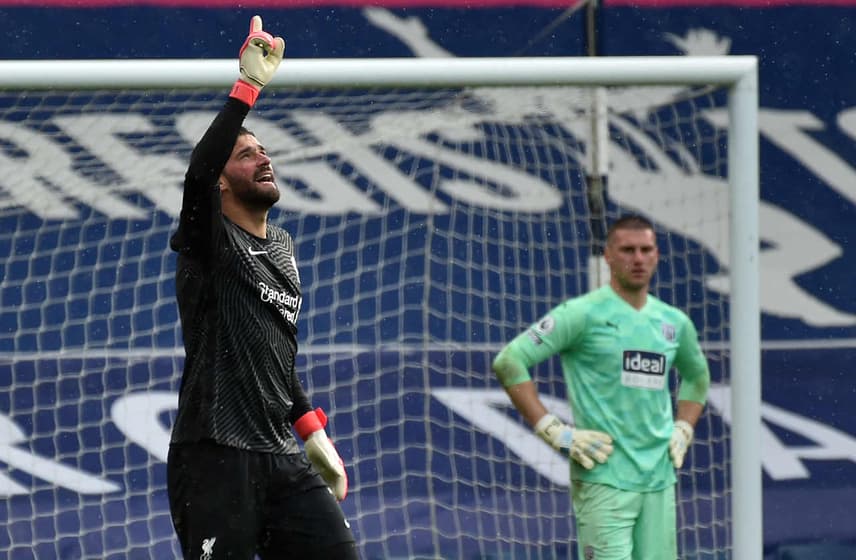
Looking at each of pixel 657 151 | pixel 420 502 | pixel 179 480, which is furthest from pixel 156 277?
pixel 179 480

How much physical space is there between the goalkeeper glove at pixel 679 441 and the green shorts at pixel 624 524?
12 centimetres

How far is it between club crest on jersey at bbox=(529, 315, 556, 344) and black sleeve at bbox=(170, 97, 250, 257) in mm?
1788

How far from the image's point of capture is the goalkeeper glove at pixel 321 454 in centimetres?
427

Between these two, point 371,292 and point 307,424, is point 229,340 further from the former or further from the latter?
point 371,292

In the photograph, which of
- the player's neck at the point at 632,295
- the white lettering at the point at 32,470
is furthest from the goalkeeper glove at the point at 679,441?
the white lettering at the point at 32,470

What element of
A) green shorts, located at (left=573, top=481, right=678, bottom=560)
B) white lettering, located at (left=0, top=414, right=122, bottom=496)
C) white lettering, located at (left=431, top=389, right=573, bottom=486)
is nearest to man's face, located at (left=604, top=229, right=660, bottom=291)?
green shorts, located at (left=573, top=481, right=678, bottom=560)

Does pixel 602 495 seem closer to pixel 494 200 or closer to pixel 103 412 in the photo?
pixel 494 200

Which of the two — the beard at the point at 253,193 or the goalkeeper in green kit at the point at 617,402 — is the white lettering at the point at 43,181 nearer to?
the goalkeeper in green kit at the point at 617,402

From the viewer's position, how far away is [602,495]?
5.24 m

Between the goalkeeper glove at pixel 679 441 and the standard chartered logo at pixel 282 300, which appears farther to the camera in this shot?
the goalkeeper glove at pixel 679 441

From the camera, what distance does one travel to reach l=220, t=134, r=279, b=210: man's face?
13.2ft

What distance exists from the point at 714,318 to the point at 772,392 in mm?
437

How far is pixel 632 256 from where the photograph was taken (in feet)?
17.6

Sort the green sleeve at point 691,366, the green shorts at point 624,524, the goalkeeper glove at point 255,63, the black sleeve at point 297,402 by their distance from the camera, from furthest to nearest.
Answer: the green sleeve at point 691,366, the green shorts at point 624,524, the black sleeve at point 297,402, the goalkeeper glove at point 255,63
